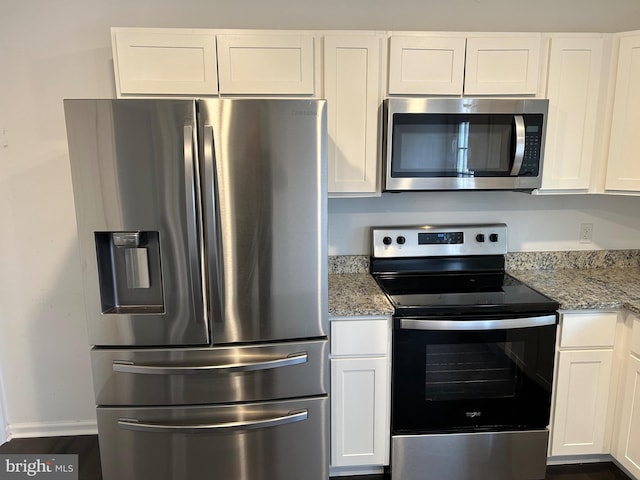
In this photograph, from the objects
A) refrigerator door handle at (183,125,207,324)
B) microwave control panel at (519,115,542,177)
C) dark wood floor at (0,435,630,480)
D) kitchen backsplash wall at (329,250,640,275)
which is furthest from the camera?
kitchen backsplash wall at (329,250,640,275)

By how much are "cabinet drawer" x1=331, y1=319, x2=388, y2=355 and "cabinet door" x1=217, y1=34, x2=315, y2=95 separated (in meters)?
1.11

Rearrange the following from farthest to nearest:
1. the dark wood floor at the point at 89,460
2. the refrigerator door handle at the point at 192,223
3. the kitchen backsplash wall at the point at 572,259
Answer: the kitchen backsplash wall at the point at 572,259
the dark wood floor at the point at 89,460
the refrigerator door handle at the point at 192,223

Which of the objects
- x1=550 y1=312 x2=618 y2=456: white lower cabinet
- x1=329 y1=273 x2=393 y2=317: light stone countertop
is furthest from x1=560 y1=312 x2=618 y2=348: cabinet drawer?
x1=329 y1=273 x2=393 y2=317: light stone countertop

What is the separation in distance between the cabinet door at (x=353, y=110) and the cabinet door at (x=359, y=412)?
0.83 meters

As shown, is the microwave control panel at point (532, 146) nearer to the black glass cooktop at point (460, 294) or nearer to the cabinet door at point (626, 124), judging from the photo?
the cabinet door at point (626, 124)

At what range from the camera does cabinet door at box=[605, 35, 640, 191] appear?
1955 millimetres

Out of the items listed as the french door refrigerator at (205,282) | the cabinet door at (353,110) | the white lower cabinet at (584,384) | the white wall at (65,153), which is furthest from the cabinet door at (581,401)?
the cabinet door at (353,110)

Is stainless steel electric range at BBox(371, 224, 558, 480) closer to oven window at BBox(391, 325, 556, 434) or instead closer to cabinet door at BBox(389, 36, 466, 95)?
oven window at BBox(391, 325, 556, 434)

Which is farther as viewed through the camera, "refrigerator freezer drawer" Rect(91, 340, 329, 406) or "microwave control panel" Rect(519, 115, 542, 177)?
"microwave control panel" Rect(519, 115, 542, 177)

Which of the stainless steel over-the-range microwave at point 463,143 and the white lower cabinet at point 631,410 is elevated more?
the stainless steel over-the-range microwave at point 463,143

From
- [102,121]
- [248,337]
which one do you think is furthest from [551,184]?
[102,121]

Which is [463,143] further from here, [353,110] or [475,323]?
[475,323]

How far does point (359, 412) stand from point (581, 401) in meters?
1.07

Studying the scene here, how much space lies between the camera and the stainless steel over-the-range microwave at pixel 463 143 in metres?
1.90
